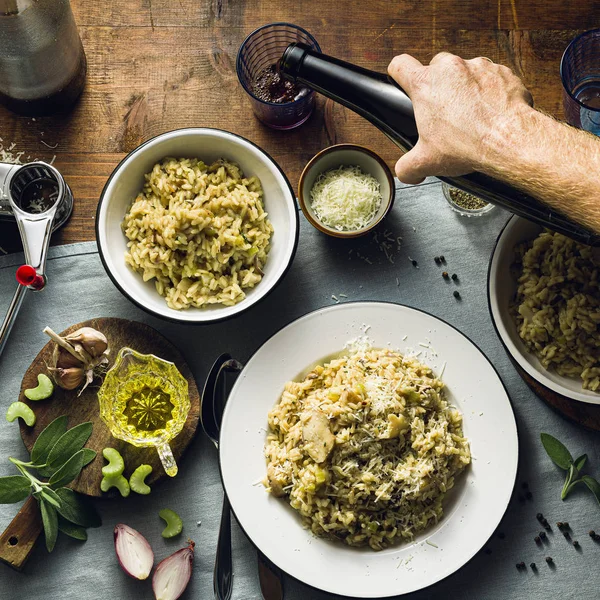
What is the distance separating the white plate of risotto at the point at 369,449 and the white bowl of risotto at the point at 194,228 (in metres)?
0.26

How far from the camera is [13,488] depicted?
2525 mm

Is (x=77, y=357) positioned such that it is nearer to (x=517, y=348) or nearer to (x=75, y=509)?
(x=75, y=509)

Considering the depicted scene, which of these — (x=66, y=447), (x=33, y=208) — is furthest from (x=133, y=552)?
(x=33, y=208)

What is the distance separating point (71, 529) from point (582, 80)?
8.17 ft

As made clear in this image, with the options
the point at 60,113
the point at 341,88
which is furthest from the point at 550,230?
the point at 60,113

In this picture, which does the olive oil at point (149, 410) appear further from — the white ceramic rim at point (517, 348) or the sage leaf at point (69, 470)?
the white ceramic rim at point (517, 348)

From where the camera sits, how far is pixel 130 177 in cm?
262

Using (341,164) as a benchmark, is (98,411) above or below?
below

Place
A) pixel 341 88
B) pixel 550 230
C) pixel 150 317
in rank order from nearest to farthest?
pixel 341 88 → pixel 550 230 → pixel 150 317

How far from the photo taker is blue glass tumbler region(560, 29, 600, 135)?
2.64 metres

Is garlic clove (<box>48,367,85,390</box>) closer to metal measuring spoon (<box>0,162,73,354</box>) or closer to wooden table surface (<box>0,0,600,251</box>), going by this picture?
metal measuring spoon (<box>0,162,73,354</box>)

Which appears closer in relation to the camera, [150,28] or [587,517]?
[587,517]

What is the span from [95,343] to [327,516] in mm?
1016

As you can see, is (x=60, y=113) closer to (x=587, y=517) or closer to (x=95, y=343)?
(x=95, y=343)
